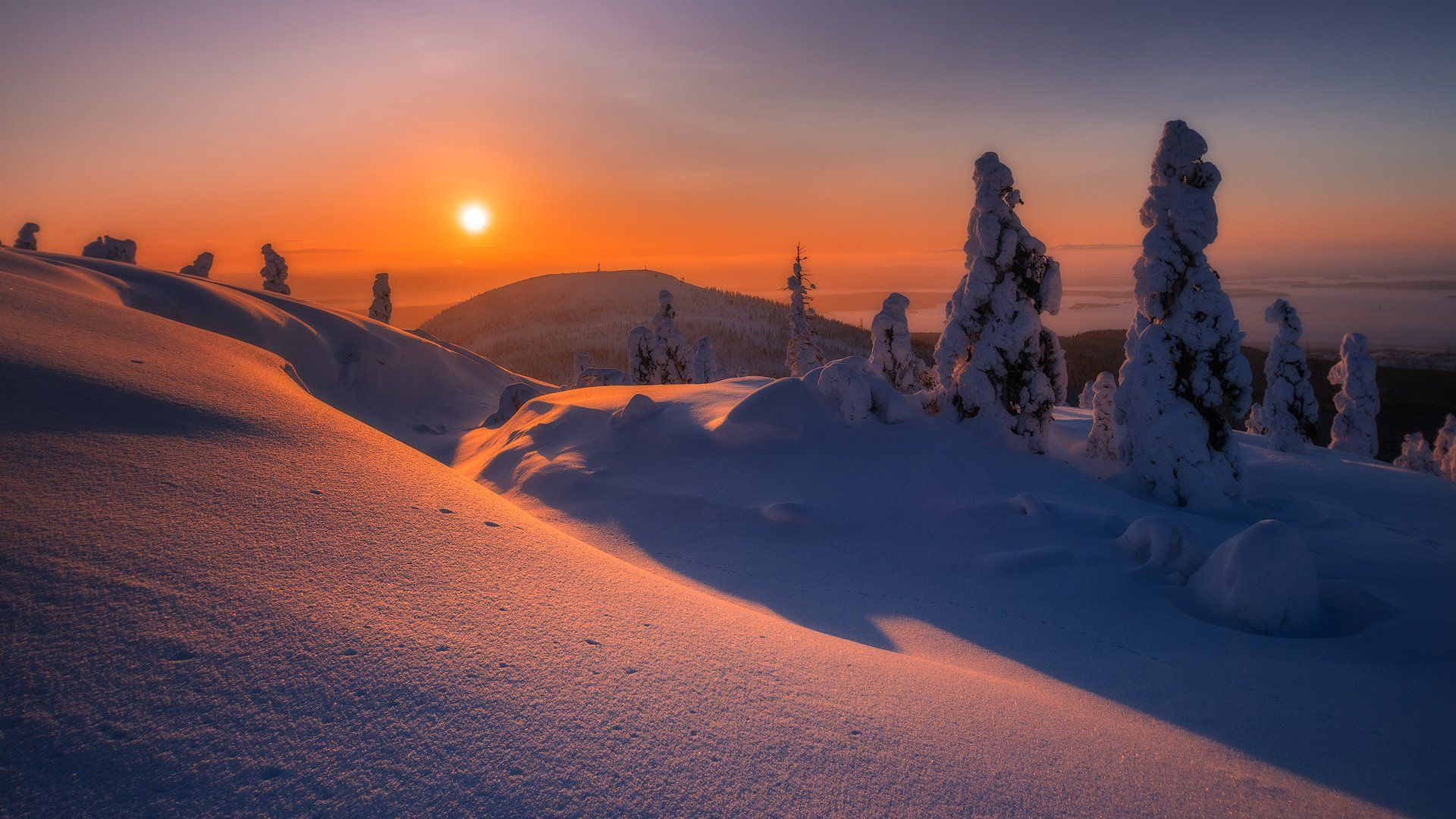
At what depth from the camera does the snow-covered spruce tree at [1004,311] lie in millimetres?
15227

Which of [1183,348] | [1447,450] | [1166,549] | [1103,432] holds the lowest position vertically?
[1447,450]

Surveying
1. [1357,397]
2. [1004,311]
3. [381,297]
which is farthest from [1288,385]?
[381,297]

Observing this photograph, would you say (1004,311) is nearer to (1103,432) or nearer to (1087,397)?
(1103,432)

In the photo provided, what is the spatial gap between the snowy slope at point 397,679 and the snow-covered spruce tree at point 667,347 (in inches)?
1106

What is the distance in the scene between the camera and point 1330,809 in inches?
132

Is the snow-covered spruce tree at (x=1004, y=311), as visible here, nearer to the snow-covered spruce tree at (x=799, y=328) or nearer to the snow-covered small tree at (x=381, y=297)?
the snow-covered spruce tree at (x=799, y=328)

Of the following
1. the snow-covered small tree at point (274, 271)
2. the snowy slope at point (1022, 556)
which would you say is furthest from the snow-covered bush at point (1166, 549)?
the snow-covered small tree at point (274, 271)

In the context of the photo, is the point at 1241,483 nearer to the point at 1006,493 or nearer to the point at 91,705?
the point at 1006,493

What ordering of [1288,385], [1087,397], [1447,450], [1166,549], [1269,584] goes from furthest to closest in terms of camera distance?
[1087,397], [1447,450], [1288,385], [1166,549], [1269,584]

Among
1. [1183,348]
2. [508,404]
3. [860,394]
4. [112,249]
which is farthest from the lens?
[112,249]

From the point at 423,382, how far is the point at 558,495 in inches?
700

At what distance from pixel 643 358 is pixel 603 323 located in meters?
69.9

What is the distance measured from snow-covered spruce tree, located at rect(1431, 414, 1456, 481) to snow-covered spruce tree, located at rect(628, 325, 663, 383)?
41.8 metres

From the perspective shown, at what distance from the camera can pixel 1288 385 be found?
26.1 metres
